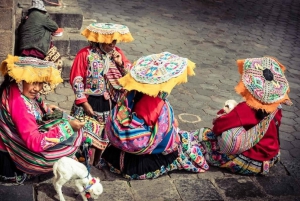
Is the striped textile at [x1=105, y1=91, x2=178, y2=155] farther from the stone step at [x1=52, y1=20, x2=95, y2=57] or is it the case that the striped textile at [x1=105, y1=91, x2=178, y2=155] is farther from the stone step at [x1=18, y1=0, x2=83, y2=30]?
the stone step at [x1=18, y1=0, x2=83, y2=30]

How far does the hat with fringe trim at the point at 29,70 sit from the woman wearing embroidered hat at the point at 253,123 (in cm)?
186

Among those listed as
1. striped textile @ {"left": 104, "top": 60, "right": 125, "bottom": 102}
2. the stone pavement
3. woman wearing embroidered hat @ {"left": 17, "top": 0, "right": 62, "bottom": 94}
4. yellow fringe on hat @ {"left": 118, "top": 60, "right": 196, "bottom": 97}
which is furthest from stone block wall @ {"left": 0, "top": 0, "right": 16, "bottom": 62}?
yellow fringe on hat @ {"left": 118, "top": 60, "right": 196, "bottom": 97}

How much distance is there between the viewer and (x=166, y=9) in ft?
39.7

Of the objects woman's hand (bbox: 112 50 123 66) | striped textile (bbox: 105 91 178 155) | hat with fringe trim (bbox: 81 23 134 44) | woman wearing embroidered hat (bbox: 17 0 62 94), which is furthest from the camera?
woman wearing embroidered hat (bbox: 17 0 62 94)

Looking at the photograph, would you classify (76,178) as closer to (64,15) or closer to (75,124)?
(75,124)

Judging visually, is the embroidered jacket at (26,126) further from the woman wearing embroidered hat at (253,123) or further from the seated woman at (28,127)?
the woman wearing embroidered hat at (253,123)

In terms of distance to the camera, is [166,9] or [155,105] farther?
[166,9]

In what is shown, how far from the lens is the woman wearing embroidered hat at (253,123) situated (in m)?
4.63

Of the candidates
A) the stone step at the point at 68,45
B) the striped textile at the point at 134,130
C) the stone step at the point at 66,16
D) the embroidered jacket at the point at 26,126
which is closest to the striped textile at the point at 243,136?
the striped textile at the point at 134,130

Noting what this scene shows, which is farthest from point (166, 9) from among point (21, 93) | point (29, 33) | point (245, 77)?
point (21, 93)

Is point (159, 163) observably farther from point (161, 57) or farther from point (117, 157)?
point (161, 57)

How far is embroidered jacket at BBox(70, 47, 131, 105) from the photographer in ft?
16.5

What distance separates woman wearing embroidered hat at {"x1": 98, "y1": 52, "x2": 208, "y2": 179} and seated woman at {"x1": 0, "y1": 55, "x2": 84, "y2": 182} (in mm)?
480

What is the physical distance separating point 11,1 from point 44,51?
3.01 ft
